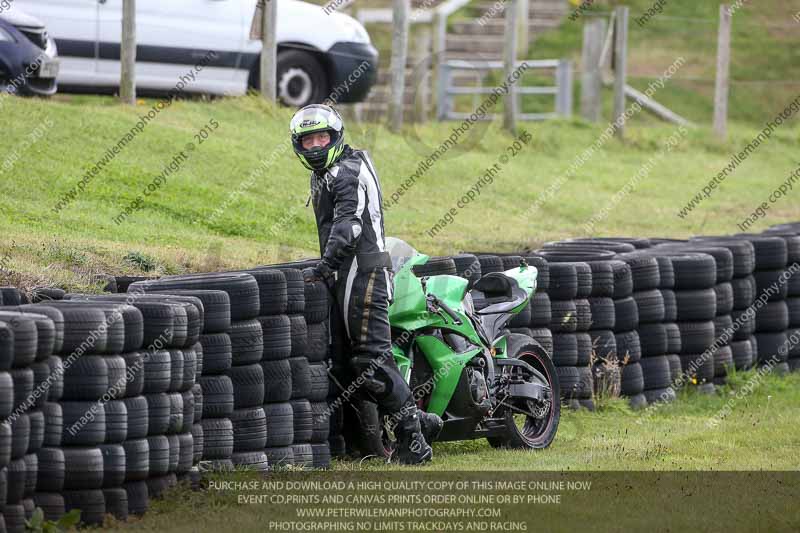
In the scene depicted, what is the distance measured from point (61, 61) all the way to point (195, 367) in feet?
31.8

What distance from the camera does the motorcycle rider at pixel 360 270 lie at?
837 cm

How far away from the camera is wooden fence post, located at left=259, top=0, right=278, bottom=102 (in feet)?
55.2

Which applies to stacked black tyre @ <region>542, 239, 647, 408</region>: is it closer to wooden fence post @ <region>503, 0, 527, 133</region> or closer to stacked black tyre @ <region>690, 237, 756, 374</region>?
stacked black tyre @ <region>690, 237, 756, 374</region>

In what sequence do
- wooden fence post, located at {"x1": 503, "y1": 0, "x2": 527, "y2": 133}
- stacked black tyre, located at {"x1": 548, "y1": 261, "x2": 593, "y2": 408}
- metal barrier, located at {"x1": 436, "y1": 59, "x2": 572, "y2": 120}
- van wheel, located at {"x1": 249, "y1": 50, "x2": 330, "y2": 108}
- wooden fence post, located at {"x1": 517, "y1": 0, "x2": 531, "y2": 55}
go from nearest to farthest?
stacked black tyre, located at {"x1": 548, "y1": 261, "x2": 593, "y2": 408}
van wheel, located at {"x1": 249, "y1": 50, "x2": 330, "y2": 108}
wooden fence post, located at {"x1": 503, "y1": 0, "x2": 527, "y2": 133}
metal barrier, located at {"x1": 436, "y1": 59, "x2": 572, "y2": 120}
wooden fence post, located at {"x1": 517, "y1": 0, "x2": 531, "y2": 55}

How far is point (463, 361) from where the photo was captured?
29.0 ft

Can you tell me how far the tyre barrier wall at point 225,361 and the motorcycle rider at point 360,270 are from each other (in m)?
0.19

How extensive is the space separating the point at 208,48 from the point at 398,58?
292 centimetres

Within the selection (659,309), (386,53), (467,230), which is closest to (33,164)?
(467,230)

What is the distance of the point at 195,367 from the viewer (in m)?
7.42

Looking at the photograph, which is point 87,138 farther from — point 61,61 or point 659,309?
point 659,309

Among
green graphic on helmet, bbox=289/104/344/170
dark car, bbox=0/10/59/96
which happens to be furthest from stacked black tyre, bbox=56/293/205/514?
dark car, bbox=0/10/59/96

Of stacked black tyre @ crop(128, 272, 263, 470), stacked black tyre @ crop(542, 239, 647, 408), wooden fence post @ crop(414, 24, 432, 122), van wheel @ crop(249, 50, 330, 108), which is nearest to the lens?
stacked black tyre @ crop(128, 272, 263, 470)

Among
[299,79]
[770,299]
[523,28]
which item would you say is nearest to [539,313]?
[770,299]

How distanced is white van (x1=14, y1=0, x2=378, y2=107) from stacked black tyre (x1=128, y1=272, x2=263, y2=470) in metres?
8.97
